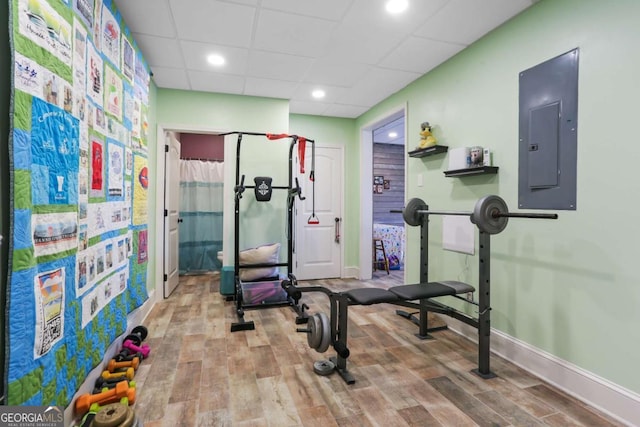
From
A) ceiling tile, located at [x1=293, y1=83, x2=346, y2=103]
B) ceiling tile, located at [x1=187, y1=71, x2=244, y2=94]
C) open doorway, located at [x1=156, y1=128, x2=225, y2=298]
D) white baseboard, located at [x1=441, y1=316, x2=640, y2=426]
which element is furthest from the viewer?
open doorway, located at [x1=156, y1=128, x2=225, y2=298]

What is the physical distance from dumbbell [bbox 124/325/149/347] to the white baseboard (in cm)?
280

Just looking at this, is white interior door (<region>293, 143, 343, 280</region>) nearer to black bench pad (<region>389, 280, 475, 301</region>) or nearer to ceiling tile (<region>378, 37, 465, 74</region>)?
ceiling tile (<region>378, 37, 465, 74</region>)

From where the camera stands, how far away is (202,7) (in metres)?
2.21

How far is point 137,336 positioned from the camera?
2.45 metres

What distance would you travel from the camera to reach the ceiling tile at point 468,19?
7.07 feet

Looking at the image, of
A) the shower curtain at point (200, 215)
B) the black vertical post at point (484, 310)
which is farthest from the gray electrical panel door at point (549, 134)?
the shower curtain at point (200, 215)

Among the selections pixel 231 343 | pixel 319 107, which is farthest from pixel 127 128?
pixel 319 107

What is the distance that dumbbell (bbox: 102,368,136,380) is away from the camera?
6.38 ft

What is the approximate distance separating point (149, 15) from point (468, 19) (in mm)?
2375

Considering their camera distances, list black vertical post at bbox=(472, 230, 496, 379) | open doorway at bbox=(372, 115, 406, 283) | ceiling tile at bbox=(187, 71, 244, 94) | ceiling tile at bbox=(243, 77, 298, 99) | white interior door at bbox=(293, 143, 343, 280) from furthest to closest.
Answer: open doorway at bbox=(372, 115, 406, 283) < white interior door at bbox=(293, 143, 343, 280) < ceiling tile at bbox=(243, 77, 298, 99) < ceiling tile at bbox=(187, 71, 244, 94) < black vertical post at bbox=(472, 230, 496, 379)

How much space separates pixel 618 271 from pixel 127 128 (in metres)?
3.36

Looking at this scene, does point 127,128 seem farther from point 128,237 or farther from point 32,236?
point 32,236

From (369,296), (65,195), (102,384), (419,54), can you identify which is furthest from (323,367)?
(419,54)

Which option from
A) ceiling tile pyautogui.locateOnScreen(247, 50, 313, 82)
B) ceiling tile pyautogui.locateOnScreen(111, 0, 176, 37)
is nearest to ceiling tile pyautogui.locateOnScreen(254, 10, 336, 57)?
ceiling tile pyautogui.locateOnScreen(247, 50, 313, 82)
